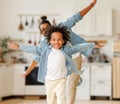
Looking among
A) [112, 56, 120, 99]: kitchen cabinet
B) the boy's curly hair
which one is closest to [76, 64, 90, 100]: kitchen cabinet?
[112, 56, 120, 99]: kitchen cabinet

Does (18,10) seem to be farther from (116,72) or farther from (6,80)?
(116,72)

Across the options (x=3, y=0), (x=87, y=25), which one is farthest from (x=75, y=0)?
(x=3, y=0)

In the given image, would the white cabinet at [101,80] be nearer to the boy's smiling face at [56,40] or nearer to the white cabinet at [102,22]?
the white cabinet at [102,22]

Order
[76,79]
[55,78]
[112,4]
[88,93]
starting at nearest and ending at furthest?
[55,78], [76,79], [88,93], [112,4]

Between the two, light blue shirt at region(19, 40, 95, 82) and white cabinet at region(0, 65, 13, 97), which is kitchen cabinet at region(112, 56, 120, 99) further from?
light blue shirt at region(19, 40, 95, 82)

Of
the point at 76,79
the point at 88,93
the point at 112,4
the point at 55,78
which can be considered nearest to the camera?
the point at 55,78

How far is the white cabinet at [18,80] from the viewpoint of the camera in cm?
679

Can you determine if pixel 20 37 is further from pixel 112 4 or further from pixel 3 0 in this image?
pixel 112 4

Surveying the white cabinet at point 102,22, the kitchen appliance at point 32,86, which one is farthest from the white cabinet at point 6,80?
the white cabinet at point 102,22

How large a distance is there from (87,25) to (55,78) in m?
4.11

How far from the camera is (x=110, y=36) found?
23.2ft

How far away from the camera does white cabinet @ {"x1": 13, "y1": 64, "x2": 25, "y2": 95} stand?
22.3ft

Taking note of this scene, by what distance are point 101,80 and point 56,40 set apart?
12.7 feet

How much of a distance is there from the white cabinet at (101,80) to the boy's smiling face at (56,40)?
12.4 ft
